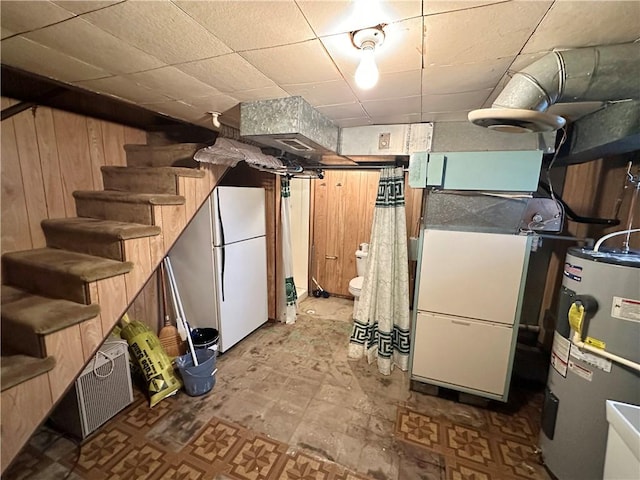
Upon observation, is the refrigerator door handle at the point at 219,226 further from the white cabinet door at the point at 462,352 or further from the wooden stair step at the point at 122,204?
the white cabinet door at the point at 462,352

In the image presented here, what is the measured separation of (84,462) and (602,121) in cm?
349

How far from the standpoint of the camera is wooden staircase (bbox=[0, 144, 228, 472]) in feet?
3.75

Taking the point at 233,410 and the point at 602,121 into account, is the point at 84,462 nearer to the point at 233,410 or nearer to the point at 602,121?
the point at 233,410

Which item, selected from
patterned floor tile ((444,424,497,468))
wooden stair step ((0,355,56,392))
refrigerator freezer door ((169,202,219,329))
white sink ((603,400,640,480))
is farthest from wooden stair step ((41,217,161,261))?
patterned floor tile ((444,424,497,468))

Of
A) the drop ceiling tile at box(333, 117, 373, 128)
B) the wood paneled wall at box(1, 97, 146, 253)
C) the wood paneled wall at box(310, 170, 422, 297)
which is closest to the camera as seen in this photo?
the wood paneled wall at box(1, 97, 146, 253)

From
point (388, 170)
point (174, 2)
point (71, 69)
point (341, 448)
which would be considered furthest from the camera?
point (388, 170)

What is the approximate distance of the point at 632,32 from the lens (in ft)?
2.97

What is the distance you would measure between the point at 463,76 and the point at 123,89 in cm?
187

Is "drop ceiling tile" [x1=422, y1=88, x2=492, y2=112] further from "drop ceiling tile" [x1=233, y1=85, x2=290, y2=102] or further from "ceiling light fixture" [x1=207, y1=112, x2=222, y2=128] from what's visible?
"ceiling light fixture" [x1=207, y1=112, x2=222, y2=128]

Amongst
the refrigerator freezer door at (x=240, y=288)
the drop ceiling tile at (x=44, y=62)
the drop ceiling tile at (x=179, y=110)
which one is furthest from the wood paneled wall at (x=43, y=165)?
the refrigerator freezer door at (x=240, y=288)

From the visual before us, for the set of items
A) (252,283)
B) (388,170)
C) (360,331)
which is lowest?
(360,331)

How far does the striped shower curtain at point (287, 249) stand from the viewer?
10.2 ft

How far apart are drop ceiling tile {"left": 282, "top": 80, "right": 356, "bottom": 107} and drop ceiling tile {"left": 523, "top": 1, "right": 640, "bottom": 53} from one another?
791mm

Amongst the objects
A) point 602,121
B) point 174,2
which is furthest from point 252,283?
point 602,121
